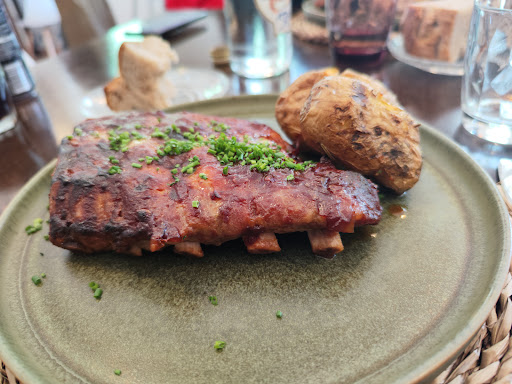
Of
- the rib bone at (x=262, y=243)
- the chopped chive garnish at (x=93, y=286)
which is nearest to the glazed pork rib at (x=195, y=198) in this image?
the rib bone at (x=262, y=243)

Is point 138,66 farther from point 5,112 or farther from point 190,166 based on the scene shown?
point 190,166

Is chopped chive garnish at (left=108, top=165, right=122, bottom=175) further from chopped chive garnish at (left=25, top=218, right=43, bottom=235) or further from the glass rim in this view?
the glass rim

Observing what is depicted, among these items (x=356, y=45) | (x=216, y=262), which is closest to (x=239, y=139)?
(x=216, y=262)

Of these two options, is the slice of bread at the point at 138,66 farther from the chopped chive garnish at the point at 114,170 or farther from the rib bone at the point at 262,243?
the rib bone at the point at 262,243

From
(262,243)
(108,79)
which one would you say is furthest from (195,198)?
(108,79)

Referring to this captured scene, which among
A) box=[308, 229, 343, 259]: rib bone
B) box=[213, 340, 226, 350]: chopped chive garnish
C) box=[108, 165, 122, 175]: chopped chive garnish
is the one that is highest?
box=[108, 165, 122, 175]: chopped chive garnish

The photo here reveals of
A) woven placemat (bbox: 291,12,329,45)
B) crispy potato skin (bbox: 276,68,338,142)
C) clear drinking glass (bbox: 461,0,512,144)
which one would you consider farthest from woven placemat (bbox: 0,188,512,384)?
woven placemat (bbox: 291,12,329,45)
